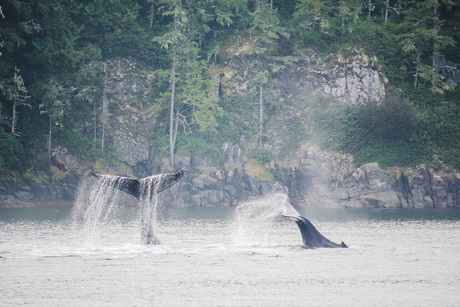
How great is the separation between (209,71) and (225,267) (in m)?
55.0

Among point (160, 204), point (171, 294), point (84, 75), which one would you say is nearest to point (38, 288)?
point (171, 294)

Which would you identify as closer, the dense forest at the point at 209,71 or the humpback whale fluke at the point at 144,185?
the humpback whale fluke at the point at 144,185

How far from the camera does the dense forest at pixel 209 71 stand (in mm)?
63906

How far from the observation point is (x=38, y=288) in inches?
779

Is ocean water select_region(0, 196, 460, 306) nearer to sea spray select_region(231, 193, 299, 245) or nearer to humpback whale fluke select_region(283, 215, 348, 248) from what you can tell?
sea spray select_region(231, 193, 299, 245)

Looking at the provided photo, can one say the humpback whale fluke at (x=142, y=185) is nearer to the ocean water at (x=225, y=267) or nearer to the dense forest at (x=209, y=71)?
the ocean water at (x=225, y=267)

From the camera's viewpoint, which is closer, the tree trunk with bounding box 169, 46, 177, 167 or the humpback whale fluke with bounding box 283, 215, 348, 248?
the humpback whale fluke with bounding box 283, 215, 348, 248

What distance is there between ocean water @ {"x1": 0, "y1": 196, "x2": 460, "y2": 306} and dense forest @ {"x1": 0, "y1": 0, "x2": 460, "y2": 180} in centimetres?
2640

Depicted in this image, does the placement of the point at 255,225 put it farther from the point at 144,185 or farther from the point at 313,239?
the point at 144,185

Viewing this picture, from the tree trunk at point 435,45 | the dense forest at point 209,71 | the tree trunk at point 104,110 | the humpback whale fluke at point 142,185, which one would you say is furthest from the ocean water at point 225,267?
the tree trunk at point 435,45

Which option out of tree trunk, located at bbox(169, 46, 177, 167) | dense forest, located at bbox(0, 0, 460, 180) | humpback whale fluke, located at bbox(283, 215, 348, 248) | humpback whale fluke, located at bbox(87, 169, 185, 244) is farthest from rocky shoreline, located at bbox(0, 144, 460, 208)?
A: humpback whale fluke, located at bbox(87, 169, 185, 244)

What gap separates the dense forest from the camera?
63906mm

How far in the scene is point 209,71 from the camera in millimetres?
77000

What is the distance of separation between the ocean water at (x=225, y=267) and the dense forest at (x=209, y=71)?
26396 millimetres
